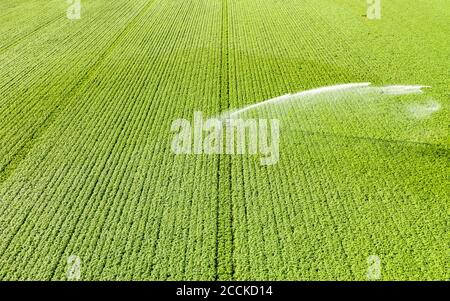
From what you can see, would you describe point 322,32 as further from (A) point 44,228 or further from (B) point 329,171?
(A) point 44,228

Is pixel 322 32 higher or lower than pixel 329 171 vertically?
higher

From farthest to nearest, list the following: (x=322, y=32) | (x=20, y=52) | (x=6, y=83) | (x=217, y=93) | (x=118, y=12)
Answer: (x=118, y=12), (x=322, y=32), (x=20, y=52), (x=6, y=83), (x=217, y=93)

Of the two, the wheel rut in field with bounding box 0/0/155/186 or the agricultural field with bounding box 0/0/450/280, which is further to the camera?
the wheel rut in field with bounding box 0/0/155/186

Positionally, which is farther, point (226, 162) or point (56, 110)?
point (56, 110)

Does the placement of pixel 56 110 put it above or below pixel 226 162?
above

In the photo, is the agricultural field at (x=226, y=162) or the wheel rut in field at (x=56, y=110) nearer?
the agricultural field at (x=226, y=162)

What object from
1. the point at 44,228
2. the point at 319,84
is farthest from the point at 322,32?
the point at 44,228

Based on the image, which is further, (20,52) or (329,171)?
(20,52)
